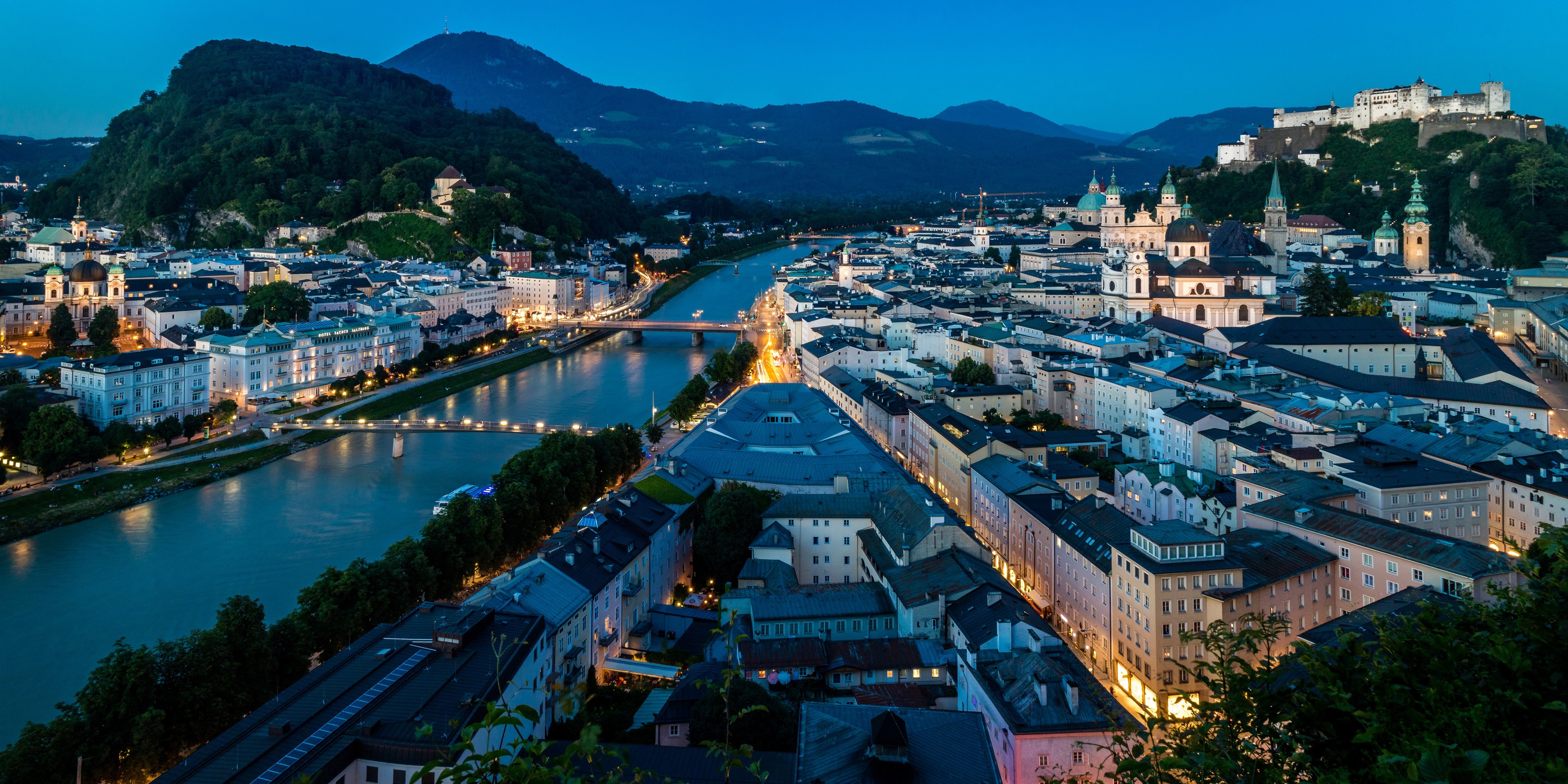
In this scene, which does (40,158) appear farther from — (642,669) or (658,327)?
(642,669)

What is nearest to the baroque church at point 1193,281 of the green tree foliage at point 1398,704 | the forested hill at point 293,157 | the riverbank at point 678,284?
the riverbank at point 678,284

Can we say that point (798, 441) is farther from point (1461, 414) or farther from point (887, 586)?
point (1461, 414)

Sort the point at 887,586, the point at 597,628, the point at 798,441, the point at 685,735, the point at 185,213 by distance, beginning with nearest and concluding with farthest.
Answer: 1. the point at 685,735
2. the point at 597,628
3. the point at 887,586
4. the point at 798,441
5. the point at 185,213

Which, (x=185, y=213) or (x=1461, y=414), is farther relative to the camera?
(x=185, y=213)

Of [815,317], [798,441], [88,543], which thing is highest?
[815,317]

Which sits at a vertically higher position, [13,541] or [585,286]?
[585,286]

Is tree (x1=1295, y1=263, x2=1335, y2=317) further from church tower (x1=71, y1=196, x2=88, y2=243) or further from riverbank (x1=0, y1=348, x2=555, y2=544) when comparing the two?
church tower (x1=71, y1=196, x2=88, y2=243)

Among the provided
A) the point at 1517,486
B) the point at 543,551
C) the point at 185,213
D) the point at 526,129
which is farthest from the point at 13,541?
the point at 526,129

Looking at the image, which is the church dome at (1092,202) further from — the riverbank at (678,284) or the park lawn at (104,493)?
the park lawn at (104,493)

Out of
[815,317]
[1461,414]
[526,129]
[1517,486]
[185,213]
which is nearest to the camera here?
[1517,486]
